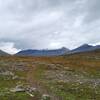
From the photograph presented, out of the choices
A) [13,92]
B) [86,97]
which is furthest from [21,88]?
[86,97]

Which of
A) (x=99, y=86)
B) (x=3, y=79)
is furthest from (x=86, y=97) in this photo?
(x=3, y=79)

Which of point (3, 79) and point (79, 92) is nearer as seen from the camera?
point (79, 92)

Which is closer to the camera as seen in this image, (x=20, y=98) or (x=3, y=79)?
(x=20, y=98)

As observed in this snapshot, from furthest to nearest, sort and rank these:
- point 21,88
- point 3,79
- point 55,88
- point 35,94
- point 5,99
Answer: point 3,79, point 55,88, point 21,88, point 35,94, point 5,99

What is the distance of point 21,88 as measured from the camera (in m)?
37.7

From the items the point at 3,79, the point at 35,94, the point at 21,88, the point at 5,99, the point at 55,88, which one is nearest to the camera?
the point at 5,99

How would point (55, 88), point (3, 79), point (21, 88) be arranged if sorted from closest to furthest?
1. point (21, 88)
2. point (55, 88)
3. point (3, 79)

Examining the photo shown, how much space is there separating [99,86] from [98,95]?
22.8ft

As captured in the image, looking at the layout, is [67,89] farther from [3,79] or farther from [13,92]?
[3,79]

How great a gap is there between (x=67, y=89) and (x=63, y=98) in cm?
668

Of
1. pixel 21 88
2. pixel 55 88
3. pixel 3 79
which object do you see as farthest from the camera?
pixel 3 79

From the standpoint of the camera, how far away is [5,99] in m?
31.5

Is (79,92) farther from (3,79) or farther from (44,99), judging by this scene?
(3,79)

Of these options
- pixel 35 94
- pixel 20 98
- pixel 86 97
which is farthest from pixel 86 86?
pixel 20 98
